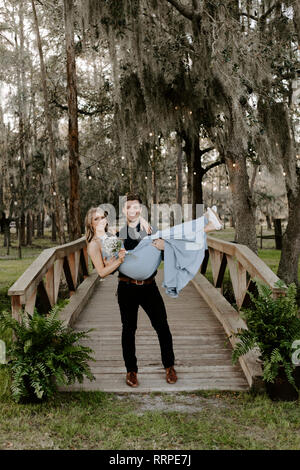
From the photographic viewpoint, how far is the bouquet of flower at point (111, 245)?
3.08m

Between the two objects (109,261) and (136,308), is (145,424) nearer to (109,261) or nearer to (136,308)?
(136,308)

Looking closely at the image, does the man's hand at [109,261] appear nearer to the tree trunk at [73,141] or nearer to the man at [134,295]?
the man at [134,295]

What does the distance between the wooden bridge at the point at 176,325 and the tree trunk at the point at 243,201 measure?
3.49 feet

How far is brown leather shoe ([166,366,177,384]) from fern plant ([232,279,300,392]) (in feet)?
1.81

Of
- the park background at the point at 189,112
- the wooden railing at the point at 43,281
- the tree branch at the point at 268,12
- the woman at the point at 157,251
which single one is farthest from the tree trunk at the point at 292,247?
the woman at the point at 157,251

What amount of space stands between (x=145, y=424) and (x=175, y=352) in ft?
4.74

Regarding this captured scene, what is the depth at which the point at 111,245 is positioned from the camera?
308 centimetres

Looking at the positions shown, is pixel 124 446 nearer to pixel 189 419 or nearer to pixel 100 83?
pixel 189 419

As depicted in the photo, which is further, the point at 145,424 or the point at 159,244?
the point at 159,244

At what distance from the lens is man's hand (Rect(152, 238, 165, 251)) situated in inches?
133

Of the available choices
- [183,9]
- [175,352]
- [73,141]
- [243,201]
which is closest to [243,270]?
[175,352]
